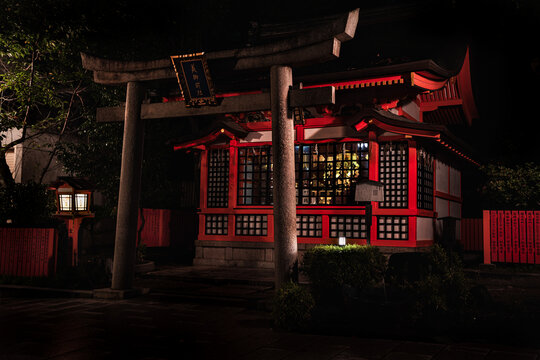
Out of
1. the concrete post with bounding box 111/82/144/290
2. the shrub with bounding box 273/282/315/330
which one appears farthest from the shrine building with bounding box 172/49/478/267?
the shrub with bounding box 273/282/315/330

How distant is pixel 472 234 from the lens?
21.5 m

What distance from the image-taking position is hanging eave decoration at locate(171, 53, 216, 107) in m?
11.0

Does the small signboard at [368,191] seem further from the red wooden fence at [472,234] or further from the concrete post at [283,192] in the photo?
the red wooden fence at [472,234]

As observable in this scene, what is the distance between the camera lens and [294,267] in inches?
384

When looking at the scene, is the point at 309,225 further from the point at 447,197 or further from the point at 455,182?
the point at 455,182

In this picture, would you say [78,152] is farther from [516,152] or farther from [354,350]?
[516,152]

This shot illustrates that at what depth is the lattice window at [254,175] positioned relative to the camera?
58.7 ft

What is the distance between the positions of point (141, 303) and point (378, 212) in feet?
27.8

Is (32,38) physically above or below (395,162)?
above

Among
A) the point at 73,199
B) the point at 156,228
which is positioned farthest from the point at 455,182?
the point at 73,199

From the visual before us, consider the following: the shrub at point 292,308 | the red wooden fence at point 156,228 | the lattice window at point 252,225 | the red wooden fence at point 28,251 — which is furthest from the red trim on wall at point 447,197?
the red wooden fence at point 28,251

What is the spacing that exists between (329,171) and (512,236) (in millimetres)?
6873

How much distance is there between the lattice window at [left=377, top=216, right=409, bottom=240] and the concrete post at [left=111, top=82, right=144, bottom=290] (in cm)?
832

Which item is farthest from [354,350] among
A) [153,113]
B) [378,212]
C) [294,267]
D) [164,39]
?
[164,39]
